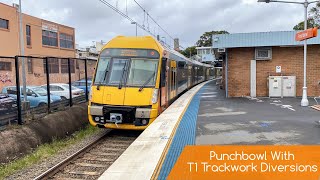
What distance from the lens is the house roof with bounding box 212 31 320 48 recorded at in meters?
18.3

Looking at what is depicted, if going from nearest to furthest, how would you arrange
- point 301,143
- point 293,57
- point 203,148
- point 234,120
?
point 203,148
point 301,143
point 234,120
point 293,57

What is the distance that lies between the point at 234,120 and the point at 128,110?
11.1 feet

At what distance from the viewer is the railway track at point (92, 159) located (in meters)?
8.08

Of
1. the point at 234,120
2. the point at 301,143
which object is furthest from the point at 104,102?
the point at 301,143

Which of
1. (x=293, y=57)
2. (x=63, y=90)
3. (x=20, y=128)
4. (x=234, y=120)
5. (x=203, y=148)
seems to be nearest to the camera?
(x=203, y=148)

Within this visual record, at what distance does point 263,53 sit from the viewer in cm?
1931

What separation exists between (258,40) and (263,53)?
0.95 meters

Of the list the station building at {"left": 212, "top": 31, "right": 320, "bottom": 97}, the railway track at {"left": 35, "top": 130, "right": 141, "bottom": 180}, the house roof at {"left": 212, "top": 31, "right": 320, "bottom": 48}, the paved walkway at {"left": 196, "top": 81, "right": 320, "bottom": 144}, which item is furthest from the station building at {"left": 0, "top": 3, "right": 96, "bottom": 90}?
the station building at {"left": 212, "top": 31, "right": 320, "bottom": 97}

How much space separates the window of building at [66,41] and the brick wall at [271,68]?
43.0m

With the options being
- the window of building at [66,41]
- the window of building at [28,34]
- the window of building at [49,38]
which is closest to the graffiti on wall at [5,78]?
the window of building at [28,34]

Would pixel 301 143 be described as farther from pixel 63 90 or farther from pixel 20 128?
pixel 63 90

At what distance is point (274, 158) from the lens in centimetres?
467

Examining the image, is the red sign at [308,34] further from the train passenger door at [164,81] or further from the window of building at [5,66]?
the window of building at [5,66]

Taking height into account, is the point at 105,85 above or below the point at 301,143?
above
